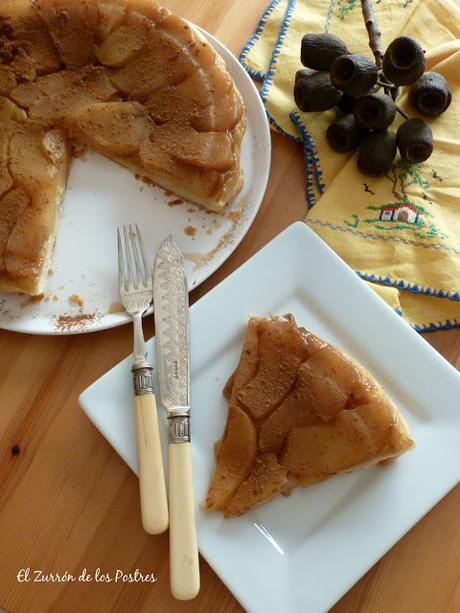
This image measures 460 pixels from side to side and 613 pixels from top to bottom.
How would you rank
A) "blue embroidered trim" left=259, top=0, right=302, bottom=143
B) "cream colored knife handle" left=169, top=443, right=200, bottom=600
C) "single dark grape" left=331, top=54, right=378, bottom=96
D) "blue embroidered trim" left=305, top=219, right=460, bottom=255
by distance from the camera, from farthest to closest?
"blue embroidered trim" left=259, top=0, right=302, bottom=143, "blue embroidered trim" left=305, top=219, right=460, bottom=255, "single dark grape" left=331, top=54, right=378, bottom=96, "cream colored knife handle" left=169, top=443, right=200, bottom=600

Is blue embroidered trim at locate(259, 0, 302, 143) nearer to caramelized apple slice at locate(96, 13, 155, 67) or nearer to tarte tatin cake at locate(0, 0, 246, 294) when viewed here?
tarte tatin cake at locate(0, 0, 246, 294)

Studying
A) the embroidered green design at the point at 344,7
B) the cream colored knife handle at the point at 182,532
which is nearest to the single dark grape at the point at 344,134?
the embroidered green design at the point at 344,7

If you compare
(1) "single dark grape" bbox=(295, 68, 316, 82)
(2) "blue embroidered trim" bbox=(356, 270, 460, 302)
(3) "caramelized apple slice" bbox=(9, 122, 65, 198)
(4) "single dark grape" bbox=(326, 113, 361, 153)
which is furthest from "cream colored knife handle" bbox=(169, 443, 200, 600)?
(1) "single dark grape" bbox=(295, 68, 316, 82)

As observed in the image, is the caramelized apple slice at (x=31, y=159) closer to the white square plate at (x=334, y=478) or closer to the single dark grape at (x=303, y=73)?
the white square plate at (x=334, y=478)

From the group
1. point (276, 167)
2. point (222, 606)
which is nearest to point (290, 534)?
point (222, 606)

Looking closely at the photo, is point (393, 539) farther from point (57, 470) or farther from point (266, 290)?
point (57, 470)

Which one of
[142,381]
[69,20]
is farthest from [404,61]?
[142,381]
